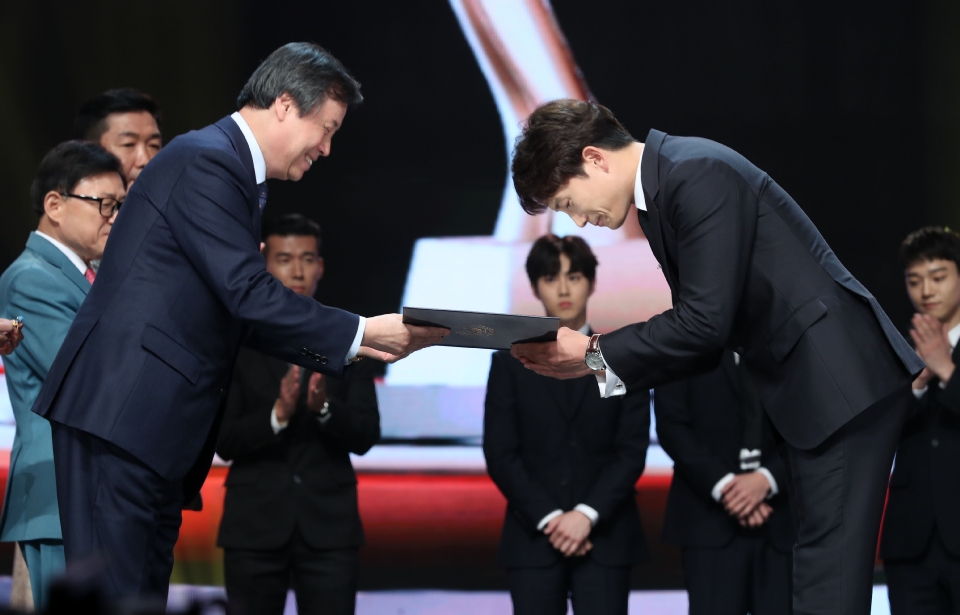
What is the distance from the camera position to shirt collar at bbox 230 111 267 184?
239cm

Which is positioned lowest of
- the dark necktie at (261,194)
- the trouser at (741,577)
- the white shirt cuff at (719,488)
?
the trouser at (741,577)

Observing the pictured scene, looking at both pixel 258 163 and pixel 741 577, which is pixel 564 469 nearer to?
pixel 741 577

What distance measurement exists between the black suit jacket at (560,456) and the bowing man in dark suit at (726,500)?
0.52 feet

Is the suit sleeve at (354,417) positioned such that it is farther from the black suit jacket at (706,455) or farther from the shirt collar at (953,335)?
the shirt collar at (953,335)

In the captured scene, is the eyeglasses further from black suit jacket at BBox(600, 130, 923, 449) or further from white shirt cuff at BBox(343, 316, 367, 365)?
black suit jacket at BBox(600, 130, 923, 449)

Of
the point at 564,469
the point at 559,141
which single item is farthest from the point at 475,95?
the point at 559,141

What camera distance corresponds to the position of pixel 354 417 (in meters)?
3.51

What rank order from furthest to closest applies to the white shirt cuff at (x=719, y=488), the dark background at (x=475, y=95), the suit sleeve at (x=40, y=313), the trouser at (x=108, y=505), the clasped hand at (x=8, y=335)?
the dark background at (x=475, y=95) → the white shirt cuff at (x=719, y=488) → the suit sleeve at (x=40, y=313) → the clasped hand at (x=8, y=335) → the trouser at (x=108, y=505)

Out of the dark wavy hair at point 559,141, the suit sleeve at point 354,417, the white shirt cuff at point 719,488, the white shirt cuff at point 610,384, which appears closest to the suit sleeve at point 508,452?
the suit sleeve at point 354,417

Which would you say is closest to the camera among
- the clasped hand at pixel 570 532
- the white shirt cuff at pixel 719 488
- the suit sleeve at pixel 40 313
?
the suit sleeve at pixel 40 313

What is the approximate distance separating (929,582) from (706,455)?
0.89 metres

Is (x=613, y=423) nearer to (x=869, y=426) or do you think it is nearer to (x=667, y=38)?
(x=869, y=426)

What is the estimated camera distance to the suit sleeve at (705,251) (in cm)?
216

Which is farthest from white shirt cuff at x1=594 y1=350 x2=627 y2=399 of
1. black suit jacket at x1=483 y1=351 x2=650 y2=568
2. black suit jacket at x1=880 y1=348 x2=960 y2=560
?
black suit jacket at x1=880 y1=348 x2=960 y2=560
